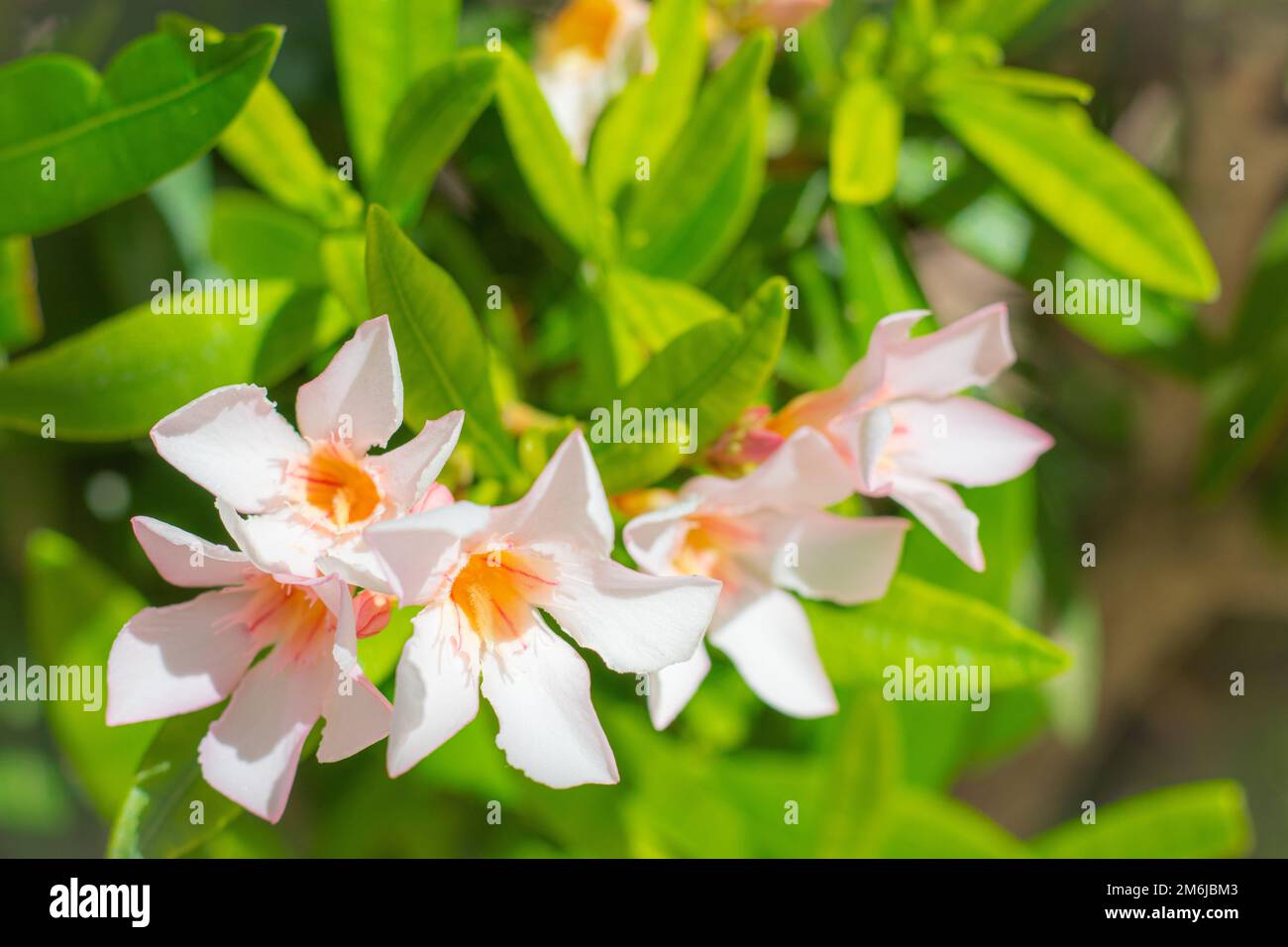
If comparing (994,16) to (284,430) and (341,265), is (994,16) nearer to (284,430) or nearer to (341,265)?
(341,265)

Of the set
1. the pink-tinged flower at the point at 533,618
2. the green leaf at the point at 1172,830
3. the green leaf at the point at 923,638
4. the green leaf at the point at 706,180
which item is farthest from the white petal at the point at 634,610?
the green leaf at the point at 1172,830

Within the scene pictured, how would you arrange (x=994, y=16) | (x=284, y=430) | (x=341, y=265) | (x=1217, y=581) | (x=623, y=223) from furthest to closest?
(x=1217, y=581) < (x=994, y=16) < (x=623, y=223) < (x=341, y=265) < (x=284, y=430)

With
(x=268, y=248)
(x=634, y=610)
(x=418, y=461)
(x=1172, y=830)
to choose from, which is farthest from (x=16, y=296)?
(x=1172, y=830)

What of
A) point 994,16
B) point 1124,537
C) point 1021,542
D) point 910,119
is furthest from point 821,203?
point 1124,537

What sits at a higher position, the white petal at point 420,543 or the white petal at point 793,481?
the white petal at point 793,481

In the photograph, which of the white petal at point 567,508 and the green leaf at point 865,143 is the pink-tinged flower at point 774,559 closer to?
the white petal at point 567,508

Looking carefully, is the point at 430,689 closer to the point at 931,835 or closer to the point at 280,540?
the point at 280,540
